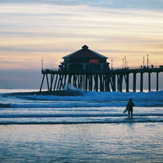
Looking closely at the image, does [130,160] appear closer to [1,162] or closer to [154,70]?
[1,162]

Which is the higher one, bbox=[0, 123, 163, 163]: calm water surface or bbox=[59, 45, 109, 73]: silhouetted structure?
bbox=[59, 45, 109, 73]: silhouetted structure

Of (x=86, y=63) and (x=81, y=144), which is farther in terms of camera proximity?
(x=86, y=63)

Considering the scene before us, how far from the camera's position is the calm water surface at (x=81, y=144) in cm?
1303

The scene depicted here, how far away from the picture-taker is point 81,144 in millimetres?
15438

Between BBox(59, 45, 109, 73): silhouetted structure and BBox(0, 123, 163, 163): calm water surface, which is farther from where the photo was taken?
BBox(59, 45, 109, 73): silhouetted structure

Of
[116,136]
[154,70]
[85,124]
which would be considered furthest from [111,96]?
[116,136]

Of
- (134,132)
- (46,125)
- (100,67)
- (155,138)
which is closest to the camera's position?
(155,138)

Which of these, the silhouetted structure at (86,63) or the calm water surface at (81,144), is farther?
the silhouetted structure at (86,63)

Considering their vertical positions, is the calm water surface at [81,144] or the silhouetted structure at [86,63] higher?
the silhouetted structure at [86,63]

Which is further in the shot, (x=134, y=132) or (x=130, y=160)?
(x=134, y=132)

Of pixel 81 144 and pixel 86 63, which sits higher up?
pixel 86 63

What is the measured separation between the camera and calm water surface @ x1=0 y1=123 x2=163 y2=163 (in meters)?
13.0

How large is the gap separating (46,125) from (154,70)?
4631 centimetres

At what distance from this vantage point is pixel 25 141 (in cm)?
1606
